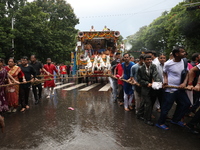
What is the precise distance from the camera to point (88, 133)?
12.6 feet

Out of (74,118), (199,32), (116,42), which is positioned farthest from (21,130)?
(199,32)

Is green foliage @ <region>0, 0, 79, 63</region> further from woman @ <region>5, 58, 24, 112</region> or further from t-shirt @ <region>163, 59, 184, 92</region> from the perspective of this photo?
t-shirt @ <region>163, 59, 184, 92</region>

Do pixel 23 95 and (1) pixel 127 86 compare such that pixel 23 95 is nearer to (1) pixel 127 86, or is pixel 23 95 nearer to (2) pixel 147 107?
(1) pixel 127 86

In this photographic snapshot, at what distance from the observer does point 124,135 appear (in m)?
3.71

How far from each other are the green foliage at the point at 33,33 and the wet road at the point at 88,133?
13.5 meters

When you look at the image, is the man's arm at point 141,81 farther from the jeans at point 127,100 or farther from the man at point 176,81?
the jeans at point 127,100

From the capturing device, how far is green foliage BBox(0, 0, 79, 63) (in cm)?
1723

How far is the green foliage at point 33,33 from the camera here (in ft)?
56.5

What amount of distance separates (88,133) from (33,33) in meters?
18.2

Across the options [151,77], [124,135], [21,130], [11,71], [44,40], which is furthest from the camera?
[44,40]

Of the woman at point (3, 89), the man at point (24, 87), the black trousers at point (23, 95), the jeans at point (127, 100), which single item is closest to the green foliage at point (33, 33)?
the man at point (24, 87)

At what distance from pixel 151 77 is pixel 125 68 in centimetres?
160

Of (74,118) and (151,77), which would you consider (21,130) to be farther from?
(151,77)

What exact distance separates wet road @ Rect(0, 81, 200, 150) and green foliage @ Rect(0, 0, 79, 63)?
13.5 metres
